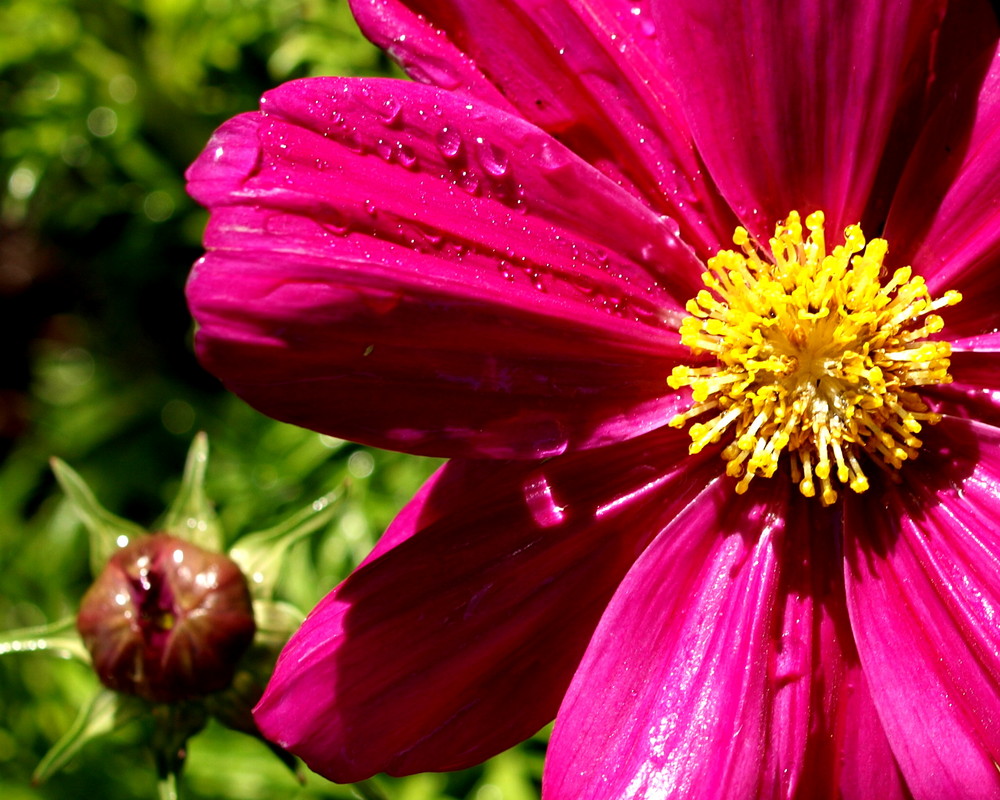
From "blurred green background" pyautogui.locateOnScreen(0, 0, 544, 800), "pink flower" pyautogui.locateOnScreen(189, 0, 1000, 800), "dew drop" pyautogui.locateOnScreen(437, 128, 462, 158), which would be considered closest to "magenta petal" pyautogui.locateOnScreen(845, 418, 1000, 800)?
"pink flower" pyautogui.locateOnScreen(189, 0, 1000, 800)

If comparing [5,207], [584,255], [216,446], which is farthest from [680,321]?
[5,207]

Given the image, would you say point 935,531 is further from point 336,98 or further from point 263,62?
point 263,62

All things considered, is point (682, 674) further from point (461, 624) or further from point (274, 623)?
point (274, 623)

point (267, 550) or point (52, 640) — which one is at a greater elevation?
point (267, 550)

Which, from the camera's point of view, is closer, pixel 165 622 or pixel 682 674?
pixel 682 674

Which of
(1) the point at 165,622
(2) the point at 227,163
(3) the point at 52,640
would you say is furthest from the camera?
(3) the point at 52,640

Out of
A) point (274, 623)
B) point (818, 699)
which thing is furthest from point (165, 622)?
point (818, 699)
